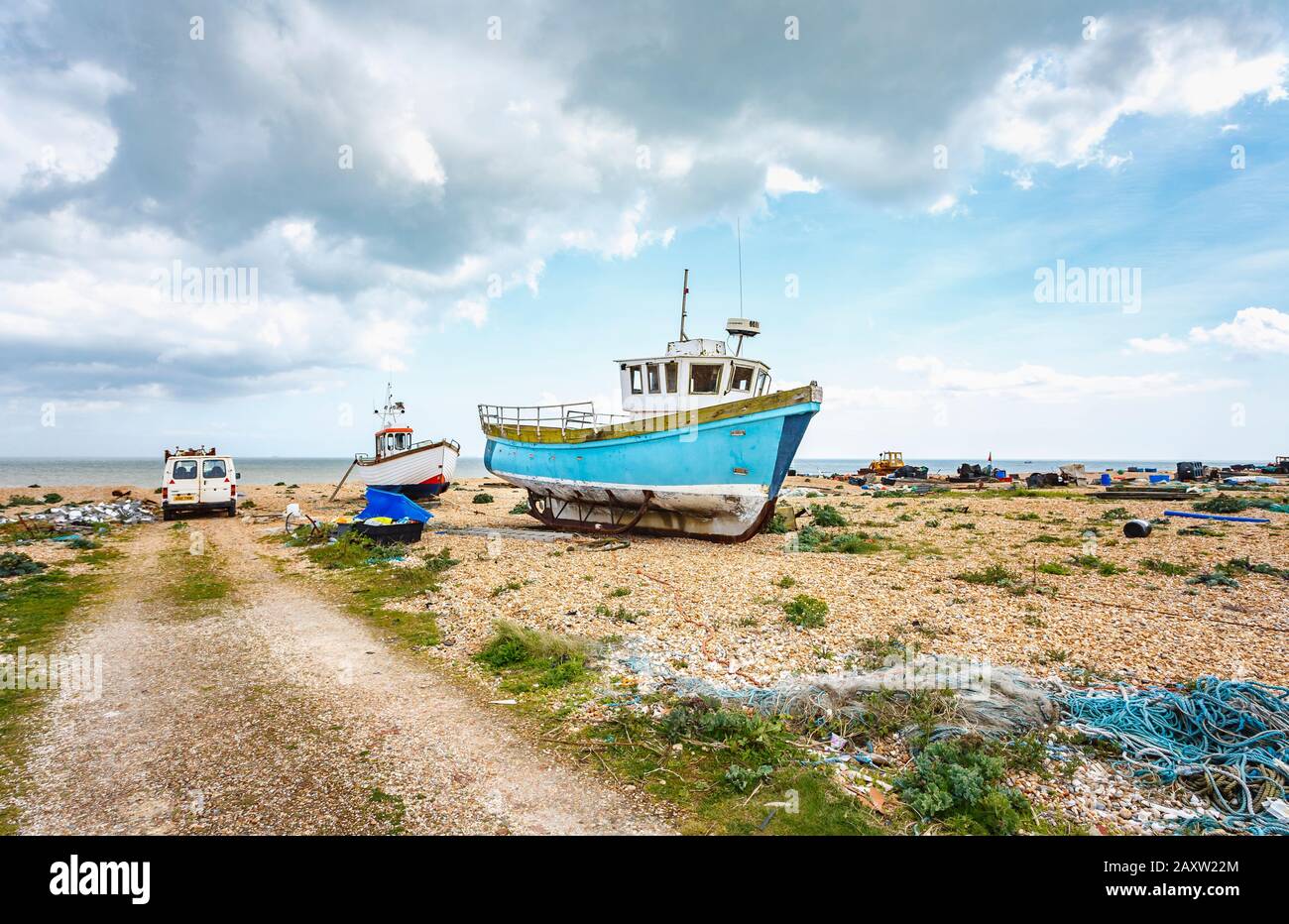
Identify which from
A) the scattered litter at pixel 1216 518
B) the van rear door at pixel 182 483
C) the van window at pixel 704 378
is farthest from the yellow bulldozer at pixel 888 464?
the van rear door at pixel 182 483

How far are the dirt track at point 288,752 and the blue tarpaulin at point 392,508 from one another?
9.65 meters

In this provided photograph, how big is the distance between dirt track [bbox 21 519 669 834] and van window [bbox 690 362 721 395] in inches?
502

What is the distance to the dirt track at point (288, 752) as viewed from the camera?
4.27m

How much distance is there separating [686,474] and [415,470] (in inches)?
730

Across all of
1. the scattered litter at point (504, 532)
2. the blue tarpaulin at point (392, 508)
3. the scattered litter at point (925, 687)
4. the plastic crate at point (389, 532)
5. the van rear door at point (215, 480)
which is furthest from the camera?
the van rear door at point (215, 480)

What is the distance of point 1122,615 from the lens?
9539mm

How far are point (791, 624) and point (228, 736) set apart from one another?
759cm

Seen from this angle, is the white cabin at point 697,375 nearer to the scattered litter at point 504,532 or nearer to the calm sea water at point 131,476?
the scattered litter at point 504,532

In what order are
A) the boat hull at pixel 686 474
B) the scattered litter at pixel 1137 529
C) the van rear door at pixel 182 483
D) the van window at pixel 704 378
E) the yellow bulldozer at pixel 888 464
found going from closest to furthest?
the boat hull at pixel 686 474 → the scattered litter at pixel 1137 529 → the van window at pixel 704 378 → the van rear door at pixel 182 483 → the yellow bulldozer at pixel 888 464

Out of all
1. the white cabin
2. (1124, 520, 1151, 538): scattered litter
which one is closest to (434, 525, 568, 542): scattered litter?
the white cabin

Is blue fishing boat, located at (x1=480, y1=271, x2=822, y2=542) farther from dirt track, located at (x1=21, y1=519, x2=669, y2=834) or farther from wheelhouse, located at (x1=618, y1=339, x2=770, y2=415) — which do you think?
dirt track, located at (x1=21, y1=519, x2=669, y2=834)

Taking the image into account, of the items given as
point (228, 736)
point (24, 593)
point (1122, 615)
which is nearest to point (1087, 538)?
point (1122, 615)
